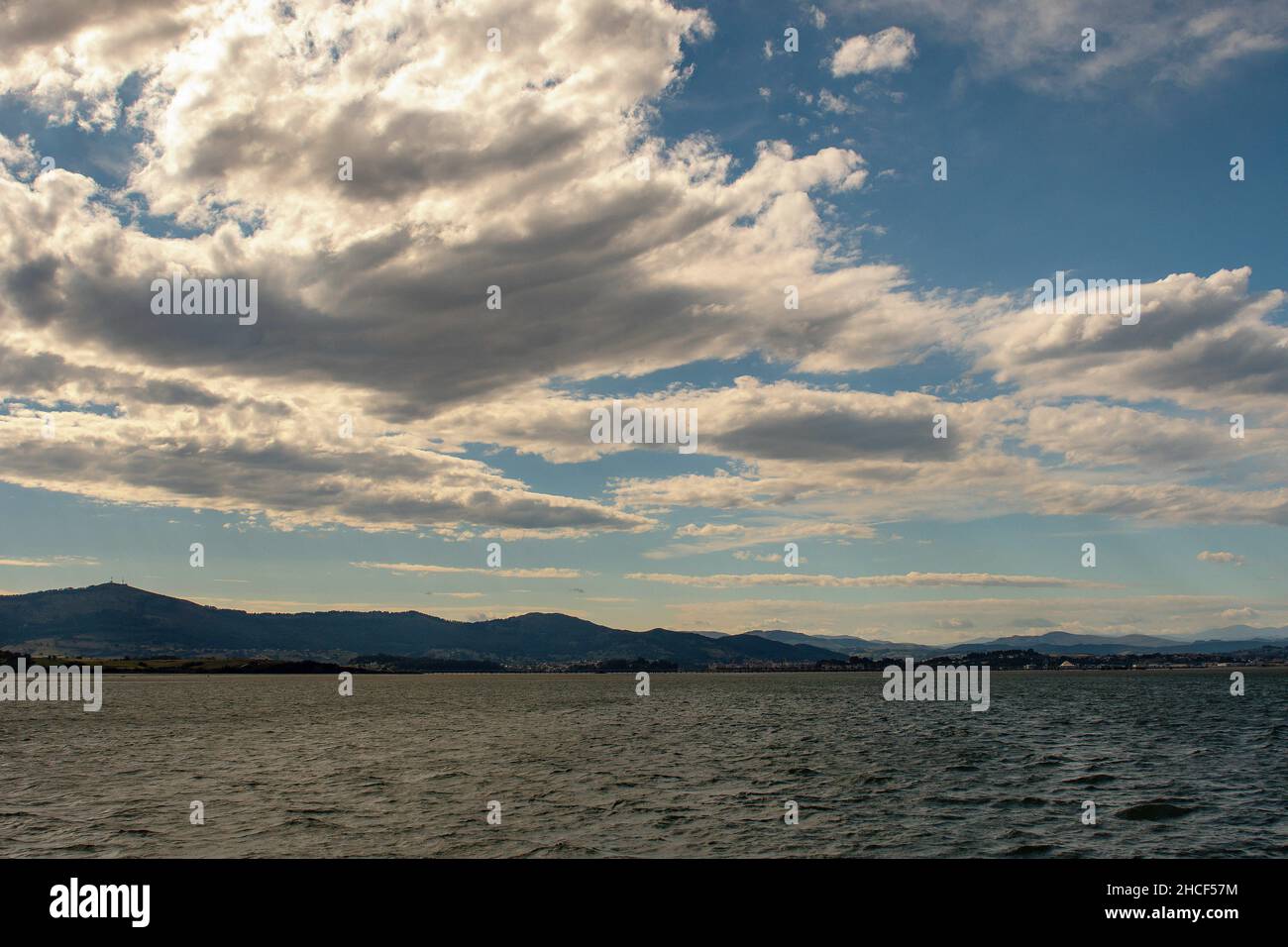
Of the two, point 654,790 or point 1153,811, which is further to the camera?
point 654,790

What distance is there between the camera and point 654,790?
200 feet

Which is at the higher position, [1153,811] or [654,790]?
[1153,811]

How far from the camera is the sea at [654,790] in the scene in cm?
4444

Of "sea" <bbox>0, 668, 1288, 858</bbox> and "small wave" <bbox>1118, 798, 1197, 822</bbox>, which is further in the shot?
"small wave" <bbox>1118, 798, 1197, 822</bbox>

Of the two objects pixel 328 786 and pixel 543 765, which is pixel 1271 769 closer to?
pixel 543 765

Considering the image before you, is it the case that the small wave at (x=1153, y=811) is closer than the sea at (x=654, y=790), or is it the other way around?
the sea at (x=654, y=790)

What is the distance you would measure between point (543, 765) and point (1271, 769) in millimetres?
59459

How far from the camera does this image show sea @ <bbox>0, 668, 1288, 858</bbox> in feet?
146
